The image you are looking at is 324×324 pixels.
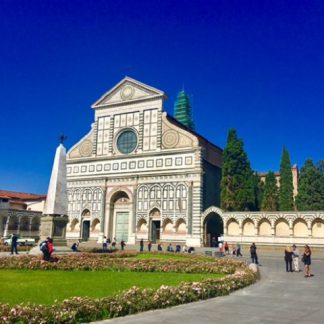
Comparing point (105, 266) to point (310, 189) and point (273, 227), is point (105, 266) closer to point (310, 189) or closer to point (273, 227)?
point (273, 227)

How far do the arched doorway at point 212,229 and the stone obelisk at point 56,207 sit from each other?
19.9m

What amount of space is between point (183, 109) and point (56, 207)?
55.7 metres

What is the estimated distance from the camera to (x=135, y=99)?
50062mm

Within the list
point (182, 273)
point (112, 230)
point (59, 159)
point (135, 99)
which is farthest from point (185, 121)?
point (182, 273)

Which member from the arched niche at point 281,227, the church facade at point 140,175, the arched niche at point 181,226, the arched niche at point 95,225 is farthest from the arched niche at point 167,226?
the arched niche at point 281,227

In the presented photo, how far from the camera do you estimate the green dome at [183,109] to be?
78256mm

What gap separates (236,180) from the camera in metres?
43.0

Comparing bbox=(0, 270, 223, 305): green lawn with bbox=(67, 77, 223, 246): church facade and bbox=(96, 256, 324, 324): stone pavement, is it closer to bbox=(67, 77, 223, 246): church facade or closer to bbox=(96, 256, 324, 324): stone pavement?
bbox=(96, 256, 324, 324): stone pavement

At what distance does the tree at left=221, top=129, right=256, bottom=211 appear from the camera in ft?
141

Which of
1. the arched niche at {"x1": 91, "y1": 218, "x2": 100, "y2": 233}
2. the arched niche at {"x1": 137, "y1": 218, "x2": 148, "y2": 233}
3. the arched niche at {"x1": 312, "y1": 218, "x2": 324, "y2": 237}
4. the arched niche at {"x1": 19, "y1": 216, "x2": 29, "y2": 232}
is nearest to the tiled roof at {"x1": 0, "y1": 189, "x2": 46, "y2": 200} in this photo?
the arched niche at {"x1": 19, "y1": 216, "x2": 29, "y2": 232}

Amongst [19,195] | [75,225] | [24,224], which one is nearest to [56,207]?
[75,225]

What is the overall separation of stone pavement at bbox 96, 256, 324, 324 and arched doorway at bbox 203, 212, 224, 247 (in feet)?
98.4

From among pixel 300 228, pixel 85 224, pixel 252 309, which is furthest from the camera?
pixel 85 224

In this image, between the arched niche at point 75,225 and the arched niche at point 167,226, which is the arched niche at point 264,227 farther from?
the arched niche at point 75,225
